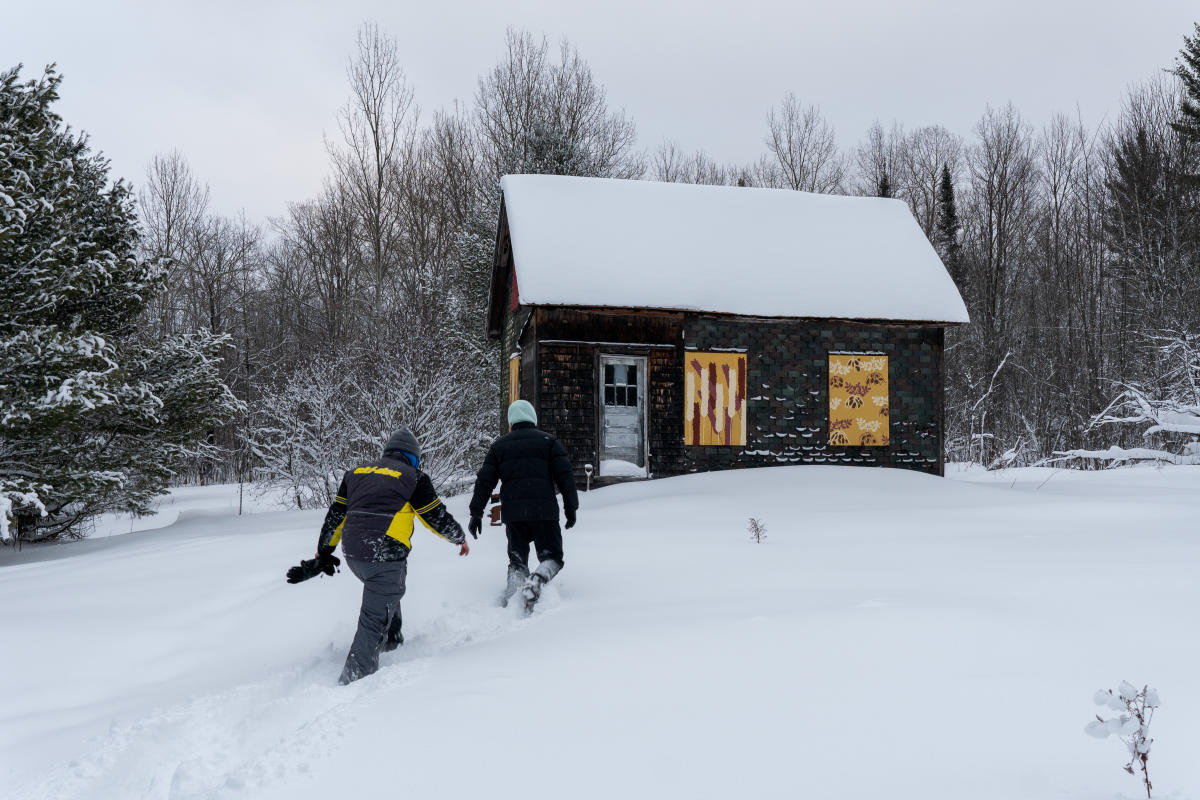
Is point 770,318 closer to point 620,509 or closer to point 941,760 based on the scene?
point 620,509

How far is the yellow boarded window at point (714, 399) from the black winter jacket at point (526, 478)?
846cm

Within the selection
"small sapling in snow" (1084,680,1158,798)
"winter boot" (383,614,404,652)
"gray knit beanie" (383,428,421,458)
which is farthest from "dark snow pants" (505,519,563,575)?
"small sapling in snow" (1084,680,1158,798)

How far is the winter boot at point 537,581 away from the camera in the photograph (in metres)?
6.26

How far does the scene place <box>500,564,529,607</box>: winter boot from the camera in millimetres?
6586

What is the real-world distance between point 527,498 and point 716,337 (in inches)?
363

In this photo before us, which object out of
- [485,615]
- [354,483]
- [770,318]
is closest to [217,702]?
[354,483]

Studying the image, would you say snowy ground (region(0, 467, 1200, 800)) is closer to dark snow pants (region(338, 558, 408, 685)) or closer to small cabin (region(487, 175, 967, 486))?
dark snow pants (region(338, 558, 408, 685))

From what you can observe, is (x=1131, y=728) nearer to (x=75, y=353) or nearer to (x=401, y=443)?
(x=401, y=443)

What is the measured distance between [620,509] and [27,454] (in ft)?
32.6

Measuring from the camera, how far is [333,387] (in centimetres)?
1583

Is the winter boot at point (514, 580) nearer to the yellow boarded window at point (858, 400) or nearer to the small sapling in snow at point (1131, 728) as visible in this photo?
the small sapling in snow at point (1131, 728)

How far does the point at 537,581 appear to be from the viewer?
6.36 m

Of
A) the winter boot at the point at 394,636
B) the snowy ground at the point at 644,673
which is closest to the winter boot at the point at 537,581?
the snowy ground at the point at 644,673

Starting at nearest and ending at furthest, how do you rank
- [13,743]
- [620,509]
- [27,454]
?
[13,743]
[620,509]
[27,454]
